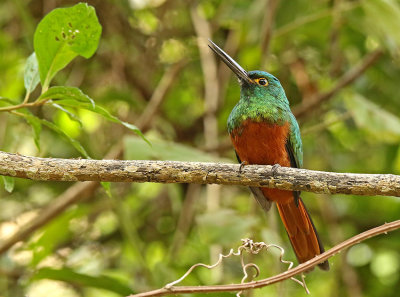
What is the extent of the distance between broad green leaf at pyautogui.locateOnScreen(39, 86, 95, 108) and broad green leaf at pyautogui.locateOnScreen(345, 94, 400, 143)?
59.1 inches

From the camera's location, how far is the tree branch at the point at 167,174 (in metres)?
1.45

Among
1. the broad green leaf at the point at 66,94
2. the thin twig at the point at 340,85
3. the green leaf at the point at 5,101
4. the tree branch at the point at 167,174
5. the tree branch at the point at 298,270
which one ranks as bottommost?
the tree branch at the point at 298,270

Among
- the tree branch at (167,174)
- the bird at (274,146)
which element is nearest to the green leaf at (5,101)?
the tree branch at (167,174)

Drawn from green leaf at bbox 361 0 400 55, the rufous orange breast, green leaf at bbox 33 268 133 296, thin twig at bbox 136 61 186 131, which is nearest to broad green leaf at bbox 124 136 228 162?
the rufous orange breast

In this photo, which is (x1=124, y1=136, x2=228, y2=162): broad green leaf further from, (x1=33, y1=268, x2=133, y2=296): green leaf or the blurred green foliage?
the blurred green foliage

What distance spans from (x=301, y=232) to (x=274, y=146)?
0.38 metres

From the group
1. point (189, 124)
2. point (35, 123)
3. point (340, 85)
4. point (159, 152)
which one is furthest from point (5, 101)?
point (189, 124)

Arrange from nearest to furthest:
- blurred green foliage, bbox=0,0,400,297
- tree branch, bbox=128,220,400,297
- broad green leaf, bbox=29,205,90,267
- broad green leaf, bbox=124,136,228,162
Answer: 1. tree branch, bbox=128,220,400,297
2. broad green leaf, bbox=124,136,228,162
3. broad green leaf, bbox=29,205,90,267
4. blurred green foliage, bbox=0,0,400,297

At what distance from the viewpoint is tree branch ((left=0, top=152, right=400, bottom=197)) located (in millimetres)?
1454

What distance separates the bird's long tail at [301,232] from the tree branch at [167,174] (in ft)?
2.96

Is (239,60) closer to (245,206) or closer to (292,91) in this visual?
(292,91)

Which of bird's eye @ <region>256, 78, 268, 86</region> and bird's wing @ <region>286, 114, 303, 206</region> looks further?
bird's eye @ <region>256, 78, 268, 86</region>

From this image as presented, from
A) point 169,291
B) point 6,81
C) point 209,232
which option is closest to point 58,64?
point 169,291

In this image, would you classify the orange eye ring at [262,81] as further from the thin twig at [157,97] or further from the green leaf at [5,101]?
the green leaf at [5,101]
